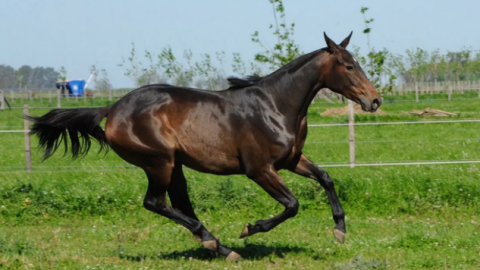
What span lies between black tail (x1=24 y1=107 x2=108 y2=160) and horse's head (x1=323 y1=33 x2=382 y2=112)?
2.13 metres

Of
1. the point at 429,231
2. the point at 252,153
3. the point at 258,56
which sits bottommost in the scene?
the point at 429,231

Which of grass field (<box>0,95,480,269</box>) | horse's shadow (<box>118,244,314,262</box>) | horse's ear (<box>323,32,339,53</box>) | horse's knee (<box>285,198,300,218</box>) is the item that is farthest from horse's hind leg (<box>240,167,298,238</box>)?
horse's ear (<box>323,32,339,53</box>)

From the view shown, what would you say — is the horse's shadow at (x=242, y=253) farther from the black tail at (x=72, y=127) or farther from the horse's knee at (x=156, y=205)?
the black tail at (x=72, y=127)

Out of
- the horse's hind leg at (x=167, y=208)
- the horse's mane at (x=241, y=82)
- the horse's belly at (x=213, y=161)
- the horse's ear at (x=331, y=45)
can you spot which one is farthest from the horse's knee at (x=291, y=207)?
the horse's ear at (x=331, y=45)

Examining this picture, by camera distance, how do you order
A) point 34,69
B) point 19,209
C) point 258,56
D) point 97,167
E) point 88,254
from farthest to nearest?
point 34,69 < point 258,56 < point 97,167 < point 19,209 < point 88,254

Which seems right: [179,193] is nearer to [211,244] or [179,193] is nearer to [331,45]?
[211,244]

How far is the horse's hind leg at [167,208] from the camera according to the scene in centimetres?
629

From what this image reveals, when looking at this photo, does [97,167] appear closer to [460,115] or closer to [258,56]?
[258,56]

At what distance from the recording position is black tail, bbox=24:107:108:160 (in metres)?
6.77

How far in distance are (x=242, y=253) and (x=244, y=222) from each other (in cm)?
200

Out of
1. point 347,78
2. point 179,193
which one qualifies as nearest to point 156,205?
point 179,193

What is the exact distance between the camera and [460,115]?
906 inches

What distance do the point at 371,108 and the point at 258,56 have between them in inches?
410

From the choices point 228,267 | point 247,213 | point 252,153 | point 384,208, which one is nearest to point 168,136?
point 252,153
